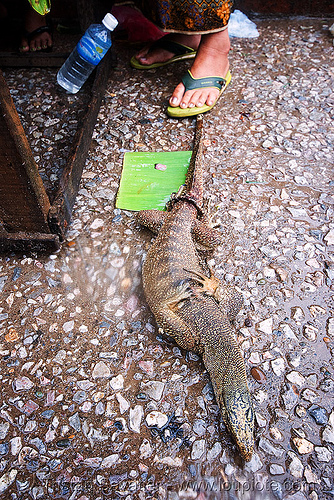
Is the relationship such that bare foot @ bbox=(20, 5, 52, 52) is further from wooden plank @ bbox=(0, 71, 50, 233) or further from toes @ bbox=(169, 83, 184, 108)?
wooden plank @ bbox=(0, 71, 50, 233)

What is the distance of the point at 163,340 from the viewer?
8.04 feet

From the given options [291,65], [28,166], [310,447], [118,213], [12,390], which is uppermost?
[291,65]

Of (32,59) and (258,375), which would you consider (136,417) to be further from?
(32,59)

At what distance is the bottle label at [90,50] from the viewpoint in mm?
4031

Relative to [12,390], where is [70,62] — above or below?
above

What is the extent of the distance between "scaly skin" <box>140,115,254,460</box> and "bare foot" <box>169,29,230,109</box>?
1795mm

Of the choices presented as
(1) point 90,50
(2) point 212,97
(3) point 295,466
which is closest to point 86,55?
(1) point 90,50

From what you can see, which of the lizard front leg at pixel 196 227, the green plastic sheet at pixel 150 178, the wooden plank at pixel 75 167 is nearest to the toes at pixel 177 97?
the green plastic sheet at pixel 150 178

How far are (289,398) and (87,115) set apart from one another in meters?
3.04

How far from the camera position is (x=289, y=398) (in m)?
2.15

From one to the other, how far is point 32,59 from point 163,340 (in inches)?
163

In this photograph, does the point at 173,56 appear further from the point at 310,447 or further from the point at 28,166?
the point at 310,447

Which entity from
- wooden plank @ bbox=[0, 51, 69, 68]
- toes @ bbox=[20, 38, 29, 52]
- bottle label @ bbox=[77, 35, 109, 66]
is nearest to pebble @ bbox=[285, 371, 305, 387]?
bottle label @ bbox=[77, 35, 109, 66]

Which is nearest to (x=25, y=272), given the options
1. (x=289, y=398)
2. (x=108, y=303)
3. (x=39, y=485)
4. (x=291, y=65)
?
(x=108, y=303)
